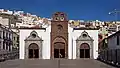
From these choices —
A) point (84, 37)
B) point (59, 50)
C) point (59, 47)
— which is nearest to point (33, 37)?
point (59, 47)

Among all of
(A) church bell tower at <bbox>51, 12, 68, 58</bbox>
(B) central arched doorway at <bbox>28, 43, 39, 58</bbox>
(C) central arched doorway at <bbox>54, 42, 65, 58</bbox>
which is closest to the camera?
(B) central arched doorway at <bbox>28, 43, 39, 58</bbox>

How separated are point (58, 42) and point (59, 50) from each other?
1.87 meters

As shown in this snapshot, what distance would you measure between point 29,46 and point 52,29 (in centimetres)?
660

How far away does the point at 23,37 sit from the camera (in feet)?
215

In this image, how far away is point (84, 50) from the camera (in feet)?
215

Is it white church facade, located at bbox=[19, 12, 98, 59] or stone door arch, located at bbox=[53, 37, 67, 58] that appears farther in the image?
stone door arch, located at bbox=[53, 37, 67, 58]

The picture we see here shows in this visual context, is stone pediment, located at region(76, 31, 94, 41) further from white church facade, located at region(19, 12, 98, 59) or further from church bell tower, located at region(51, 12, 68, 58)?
church bell tower, located at region(51, 12, 68, 58)

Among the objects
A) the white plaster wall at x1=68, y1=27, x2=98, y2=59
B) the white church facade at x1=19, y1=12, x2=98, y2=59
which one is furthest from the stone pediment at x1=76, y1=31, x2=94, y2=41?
the white plaster wall at x1=68, y1=27, x2=98, y2=59

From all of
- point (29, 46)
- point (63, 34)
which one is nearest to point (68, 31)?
point (63, 34)

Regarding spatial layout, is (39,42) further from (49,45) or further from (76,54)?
(76,54)

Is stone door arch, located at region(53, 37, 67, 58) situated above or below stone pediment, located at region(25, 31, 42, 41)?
below

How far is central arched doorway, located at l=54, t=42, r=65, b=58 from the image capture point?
220 feet

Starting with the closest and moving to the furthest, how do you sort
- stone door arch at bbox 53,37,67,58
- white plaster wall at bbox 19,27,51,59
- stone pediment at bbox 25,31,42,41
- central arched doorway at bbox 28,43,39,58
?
white plaster wall at bbox 19,27,51,59
stone pediment at bbox 25,31,42,41
central arched doorway at bbox 28,43,39,58
stone door arch at bbox 53,37,67,58

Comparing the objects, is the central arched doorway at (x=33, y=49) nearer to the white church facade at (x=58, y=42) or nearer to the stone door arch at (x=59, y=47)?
the white church facade at (x=58, y=42)
